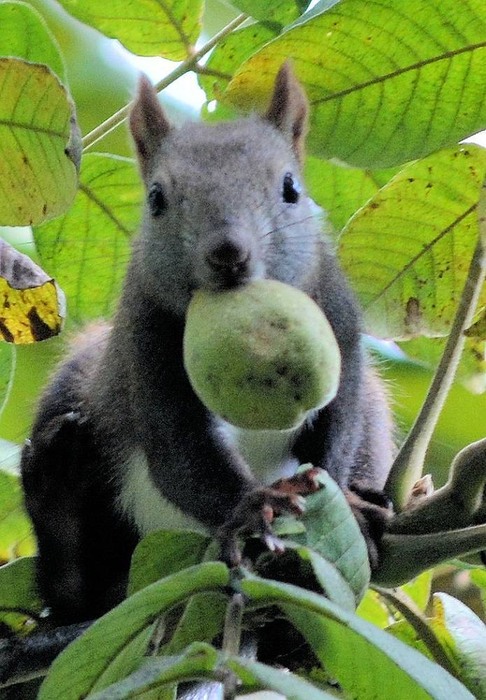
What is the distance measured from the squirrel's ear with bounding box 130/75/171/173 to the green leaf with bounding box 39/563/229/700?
1.13m

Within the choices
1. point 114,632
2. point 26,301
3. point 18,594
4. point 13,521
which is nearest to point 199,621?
point 114,632

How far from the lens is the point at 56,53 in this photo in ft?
5.40

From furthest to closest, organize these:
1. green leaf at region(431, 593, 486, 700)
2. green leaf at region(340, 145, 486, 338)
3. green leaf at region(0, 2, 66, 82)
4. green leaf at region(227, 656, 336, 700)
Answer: green leaf at region(340, 145, 486, 338), green leaf at region(0, 2, 66, 82), green leaf at region(431, 593, 486, 700), green leaf at region(227, 656, 336, 700)

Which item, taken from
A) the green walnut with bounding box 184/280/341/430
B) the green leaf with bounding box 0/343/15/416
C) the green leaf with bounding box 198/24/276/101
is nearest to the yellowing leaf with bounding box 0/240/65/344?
the green leaf with bounding box 0/343/15/416

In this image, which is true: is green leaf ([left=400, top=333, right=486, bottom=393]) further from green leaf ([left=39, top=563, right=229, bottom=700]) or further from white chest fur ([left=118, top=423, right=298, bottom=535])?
green leaf ([left=39, top=563, right=229, bottom=700])

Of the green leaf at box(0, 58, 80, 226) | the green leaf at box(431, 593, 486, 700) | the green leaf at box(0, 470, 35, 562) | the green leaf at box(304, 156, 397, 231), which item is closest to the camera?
the green leaf at box(431, 593, 486, 700)

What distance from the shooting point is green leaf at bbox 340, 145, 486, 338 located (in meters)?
1.77

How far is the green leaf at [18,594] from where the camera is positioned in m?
1.90

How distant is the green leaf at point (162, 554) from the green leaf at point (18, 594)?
689mm

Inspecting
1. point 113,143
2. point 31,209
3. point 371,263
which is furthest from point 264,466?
point 113,143

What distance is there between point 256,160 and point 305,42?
0.28m

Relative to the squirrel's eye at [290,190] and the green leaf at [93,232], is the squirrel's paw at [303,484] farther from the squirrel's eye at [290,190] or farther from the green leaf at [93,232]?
the green leaf at [93,232]

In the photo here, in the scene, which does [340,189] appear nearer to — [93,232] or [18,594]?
[93,232]

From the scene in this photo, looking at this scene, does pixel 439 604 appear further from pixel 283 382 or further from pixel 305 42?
pixel 305 42
